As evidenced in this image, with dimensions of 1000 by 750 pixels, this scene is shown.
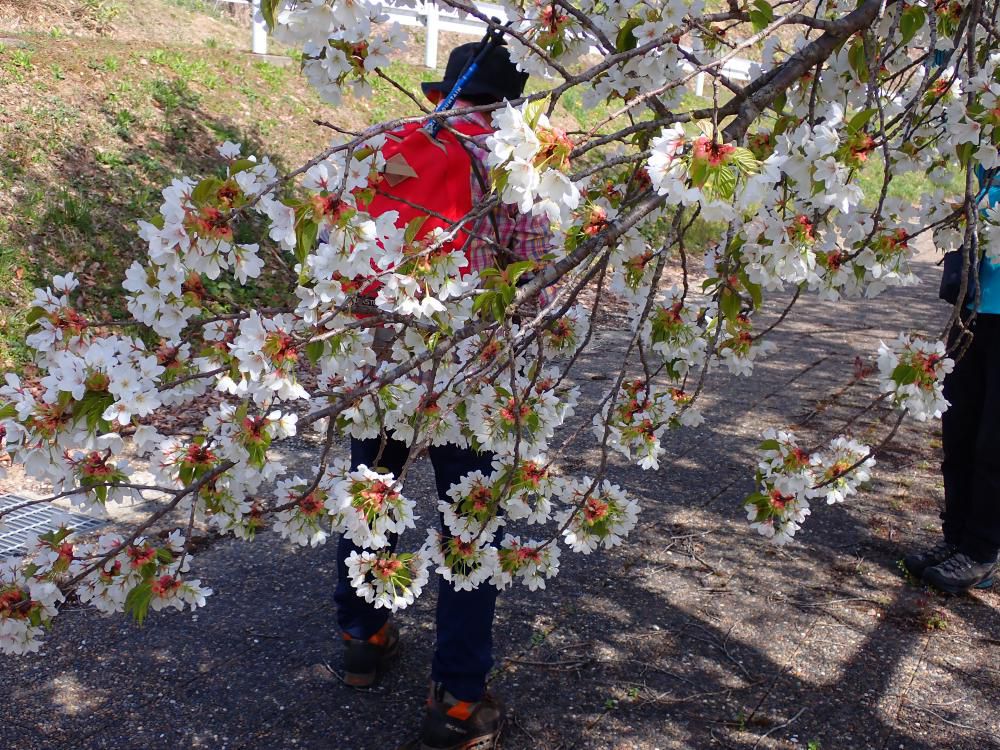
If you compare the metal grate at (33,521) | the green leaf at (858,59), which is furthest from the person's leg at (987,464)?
the metal grate at (33,521)

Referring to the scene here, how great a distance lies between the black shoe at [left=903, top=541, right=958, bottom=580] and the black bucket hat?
2.57m

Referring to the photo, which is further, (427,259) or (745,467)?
(745,467)

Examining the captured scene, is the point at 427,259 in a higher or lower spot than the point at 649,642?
higher

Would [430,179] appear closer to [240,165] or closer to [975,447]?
[240,165]

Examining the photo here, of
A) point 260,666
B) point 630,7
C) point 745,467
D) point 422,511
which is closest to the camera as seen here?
point 630,7

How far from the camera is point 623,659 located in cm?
324

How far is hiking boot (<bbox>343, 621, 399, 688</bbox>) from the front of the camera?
118 inches

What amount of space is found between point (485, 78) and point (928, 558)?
269 centimetres

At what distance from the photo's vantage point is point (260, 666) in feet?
10.3

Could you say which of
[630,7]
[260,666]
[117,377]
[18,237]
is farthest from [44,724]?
[18,237]

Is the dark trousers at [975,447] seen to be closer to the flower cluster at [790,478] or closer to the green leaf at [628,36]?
the flower cluster at [790,478]

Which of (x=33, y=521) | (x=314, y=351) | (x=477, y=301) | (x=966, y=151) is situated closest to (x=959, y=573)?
(x=966, y=151)

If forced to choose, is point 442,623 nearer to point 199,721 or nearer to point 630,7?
point 199,721

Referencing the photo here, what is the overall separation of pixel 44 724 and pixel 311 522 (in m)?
1.23
